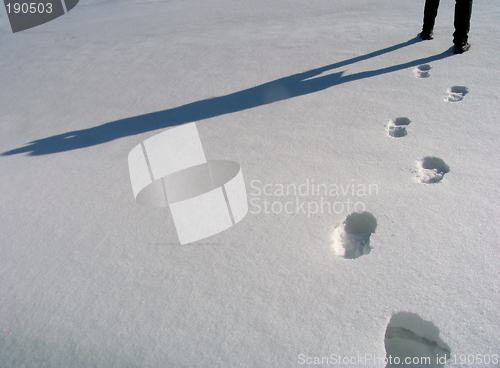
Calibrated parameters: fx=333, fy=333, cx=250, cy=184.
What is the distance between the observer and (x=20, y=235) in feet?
5.49

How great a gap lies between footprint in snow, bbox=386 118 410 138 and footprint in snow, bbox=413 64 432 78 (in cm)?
67

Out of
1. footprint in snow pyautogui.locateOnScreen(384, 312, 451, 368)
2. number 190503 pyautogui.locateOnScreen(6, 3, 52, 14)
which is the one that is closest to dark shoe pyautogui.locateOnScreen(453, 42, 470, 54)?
footprint in snow pyautogui.locateOnScreen(384, 312, 451, 368)

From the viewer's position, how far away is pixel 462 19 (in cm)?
254

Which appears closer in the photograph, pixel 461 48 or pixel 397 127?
pixel 397 127

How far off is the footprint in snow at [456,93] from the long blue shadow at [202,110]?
0.49 meters

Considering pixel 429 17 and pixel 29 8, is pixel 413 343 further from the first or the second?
pixel 29 8

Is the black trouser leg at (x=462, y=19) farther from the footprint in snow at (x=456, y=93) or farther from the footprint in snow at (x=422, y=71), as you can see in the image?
the footprint in snow at (x=456, y=93)

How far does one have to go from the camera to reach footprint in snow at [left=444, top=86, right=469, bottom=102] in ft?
6.98

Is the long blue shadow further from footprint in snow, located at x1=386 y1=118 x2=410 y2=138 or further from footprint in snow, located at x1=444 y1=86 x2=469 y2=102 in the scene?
footprint in snow, located at x1=386 y1=118 x2=410 y2=138

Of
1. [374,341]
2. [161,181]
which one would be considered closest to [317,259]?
[374,341]

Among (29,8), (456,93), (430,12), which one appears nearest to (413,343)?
(456,93)

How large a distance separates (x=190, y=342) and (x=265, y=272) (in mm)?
363

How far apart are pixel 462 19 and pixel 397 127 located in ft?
4.32

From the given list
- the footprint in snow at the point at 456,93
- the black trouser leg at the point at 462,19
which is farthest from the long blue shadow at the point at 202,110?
the footprint in snow at the point at 456,93
